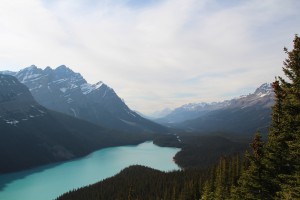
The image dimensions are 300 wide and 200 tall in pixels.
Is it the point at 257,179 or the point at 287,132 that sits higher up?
the point at 287,132

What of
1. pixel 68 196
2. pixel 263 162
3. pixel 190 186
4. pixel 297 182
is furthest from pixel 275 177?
pixel 68 196

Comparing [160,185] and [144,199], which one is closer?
[144,199]

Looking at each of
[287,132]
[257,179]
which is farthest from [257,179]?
[287,132]

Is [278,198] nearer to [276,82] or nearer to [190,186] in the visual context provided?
[276,82]

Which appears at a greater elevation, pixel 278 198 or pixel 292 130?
pixel 292 130

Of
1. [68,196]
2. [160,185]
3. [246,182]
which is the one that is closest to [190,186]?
[160,185]

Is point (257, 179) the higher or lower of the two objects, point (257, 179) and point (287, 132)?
the lower

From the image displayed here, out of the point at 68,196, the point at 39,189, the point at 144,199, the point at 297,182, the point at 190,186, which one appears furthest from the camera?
the point at 39,189

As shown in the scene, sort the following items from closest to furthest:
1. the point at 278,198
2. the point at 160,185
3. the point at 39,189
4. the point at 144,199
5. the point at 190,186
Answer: the point at 278,198, the point at 190,186, the point at 144,199, the point at 160,185, the point at 39,189

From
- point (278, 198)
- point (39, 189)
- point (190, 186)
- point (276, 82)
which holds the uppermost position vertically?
point (276, 82)

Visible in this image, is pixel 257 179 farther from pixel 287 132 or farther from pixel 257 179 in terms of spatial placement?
pixel 287 132
